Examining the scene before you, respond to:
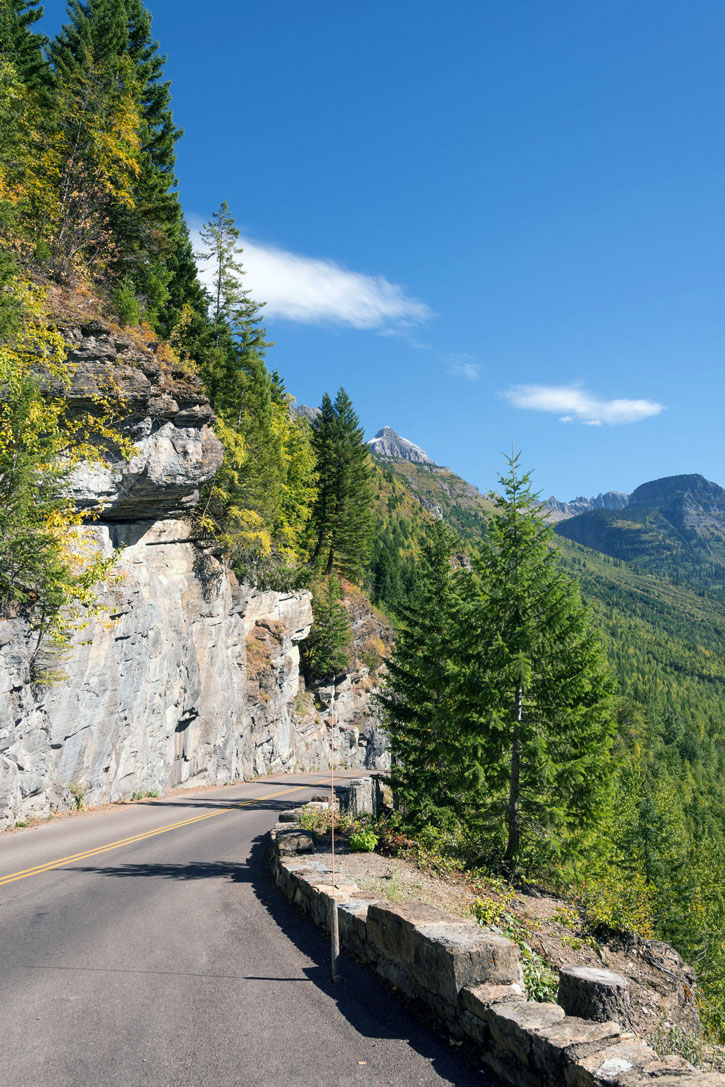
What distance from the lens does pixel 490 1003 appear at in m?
4.92

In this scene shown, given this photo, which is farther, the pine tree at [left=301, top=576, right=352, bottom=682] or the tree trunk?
the pine tree at [left=301, top=576, right=352, bottom=682]

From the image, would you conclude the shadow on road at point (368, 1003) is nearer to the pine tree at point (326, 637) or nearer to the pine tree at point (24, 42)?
the pine tree at point (24, 42)

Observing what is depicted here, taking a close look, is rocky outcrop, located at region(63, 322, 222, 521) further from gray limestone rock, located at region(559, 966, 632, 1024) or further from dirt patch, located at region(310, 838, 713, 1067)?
gray limestone rock, located at region(559, 966, 632, 1024)

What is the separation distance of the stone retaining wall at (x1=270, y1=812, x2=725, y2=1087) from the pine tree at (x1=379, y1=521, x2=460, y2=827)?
7.99 m

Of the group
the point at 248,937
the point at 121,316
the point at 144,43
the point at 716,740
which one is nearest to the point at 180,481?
the point at 121,316

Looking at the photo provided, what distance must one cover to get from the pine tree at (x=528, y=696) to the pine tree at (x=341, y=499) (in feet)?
121

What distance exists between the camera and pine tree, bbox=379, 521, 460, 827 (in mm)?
16500

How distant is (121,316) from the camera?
76.0ft

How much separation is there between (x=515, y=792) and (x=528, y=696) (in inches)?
88.0

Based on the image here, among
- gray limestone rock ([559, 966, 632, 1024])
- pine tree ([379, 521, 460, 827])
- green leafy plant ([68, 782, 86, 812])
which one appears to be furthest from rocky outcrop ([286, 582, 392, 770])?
gray limestone rock ([559, 966, 632, 1024])

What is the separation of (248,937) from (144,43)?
3747cm

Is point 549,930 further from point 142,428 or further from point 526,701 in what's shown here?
point 142,428

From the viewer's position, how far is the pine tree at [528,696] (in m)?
13.4

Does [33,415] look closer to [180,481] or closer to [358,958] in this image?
[180,481]
